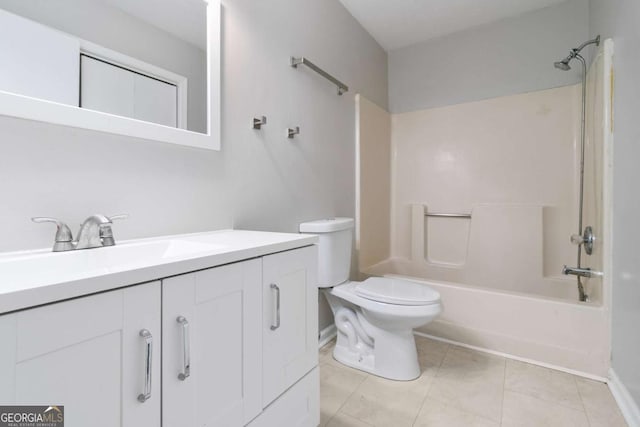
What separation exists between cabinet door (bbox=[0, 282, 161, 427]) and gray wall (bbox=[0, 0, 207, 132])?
0.81 metres

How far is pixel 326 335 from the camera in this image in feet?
6.44

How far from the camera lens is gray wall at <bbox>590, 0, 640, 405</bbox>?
1.20 metres

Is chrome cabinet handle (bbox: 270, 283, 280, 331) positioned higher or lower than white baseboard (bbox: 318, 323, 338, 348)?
higher

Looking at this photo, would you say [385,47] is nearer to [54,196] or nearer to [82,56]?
[82,56]

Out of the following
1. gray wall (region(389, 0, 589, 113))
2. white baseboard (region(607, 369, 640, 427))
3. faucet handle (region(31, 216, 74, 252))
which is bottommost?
white baseboard (region(607, 369, 640, 427))

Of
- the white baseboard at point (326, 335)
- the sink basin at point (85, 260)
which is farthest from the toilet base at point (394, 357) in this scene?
the sink basin at point (85, 260)

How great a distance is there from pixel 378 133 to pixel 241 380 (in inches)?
92.0

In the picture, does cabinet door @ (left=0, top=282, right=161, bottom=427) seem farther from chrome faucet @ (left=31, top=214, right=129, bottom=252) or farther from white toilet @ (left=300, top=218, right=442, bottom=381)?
white toilet @ (left=300, top=218, right=442, bottom=381)

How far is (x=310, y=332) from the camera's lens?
1.06 metres

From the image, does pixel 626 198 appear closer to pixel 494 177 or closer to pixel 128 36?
pixel 494 177

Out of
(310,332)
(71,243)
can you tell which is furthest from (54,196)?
(310,332)

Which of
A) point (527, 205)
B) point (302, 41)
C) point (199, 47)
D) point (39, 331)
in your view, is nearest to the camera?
point (39, 331)

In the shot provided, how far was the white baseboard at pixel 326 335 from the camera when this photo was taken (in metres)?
1.91

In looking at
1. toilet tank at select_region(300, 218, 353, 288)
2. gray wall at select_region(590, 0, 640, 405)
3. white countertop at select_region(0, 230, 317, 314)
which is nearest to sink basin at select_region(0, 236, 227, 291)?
white countertop at select_region(0, 230, 317, 314)
